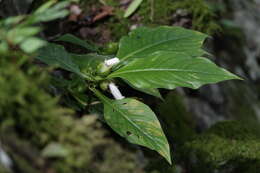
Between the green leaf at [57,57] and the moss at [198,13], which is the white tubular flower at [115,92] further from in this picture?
the moss at [198,13]

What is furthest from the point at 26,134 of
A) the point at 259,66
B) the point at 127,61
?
the point at 259,66

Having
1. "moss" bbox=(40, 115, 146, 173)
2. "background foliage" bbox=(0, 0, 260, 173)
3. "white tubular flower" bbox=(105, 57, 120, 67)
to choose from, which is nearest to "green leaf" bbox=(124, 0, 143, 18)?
"background foliage" bbox=(0, 0, 260, 173)

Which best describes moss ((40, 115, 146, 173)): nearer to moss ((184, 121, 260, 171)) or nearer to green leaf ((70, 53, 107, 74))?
green leaf ((70, 53, 107, 74))

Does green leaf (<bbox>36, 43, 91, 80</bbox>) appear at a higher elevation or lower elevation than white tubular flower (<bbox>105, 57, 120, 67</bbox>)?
higher

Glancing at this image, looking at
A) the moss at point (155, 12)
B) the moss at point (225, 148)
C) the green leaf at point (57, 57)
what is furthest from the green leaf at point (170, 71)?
the moss at point (155, 12)

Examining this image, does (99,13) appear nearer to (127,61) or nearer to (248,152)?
(127,61)

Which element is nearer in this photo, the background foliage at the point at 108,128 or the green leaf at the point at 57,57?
the background foliage at the point at 108,128

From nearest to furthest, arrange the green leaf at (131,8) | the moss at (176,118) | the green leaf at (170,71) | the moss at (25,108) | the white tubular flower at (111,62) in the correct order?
the moss at (25,108)
the green leaf at (170,71)
the white tubular flower at (111,62)
the green leaf at (131,8)
the moss at (176,118)
